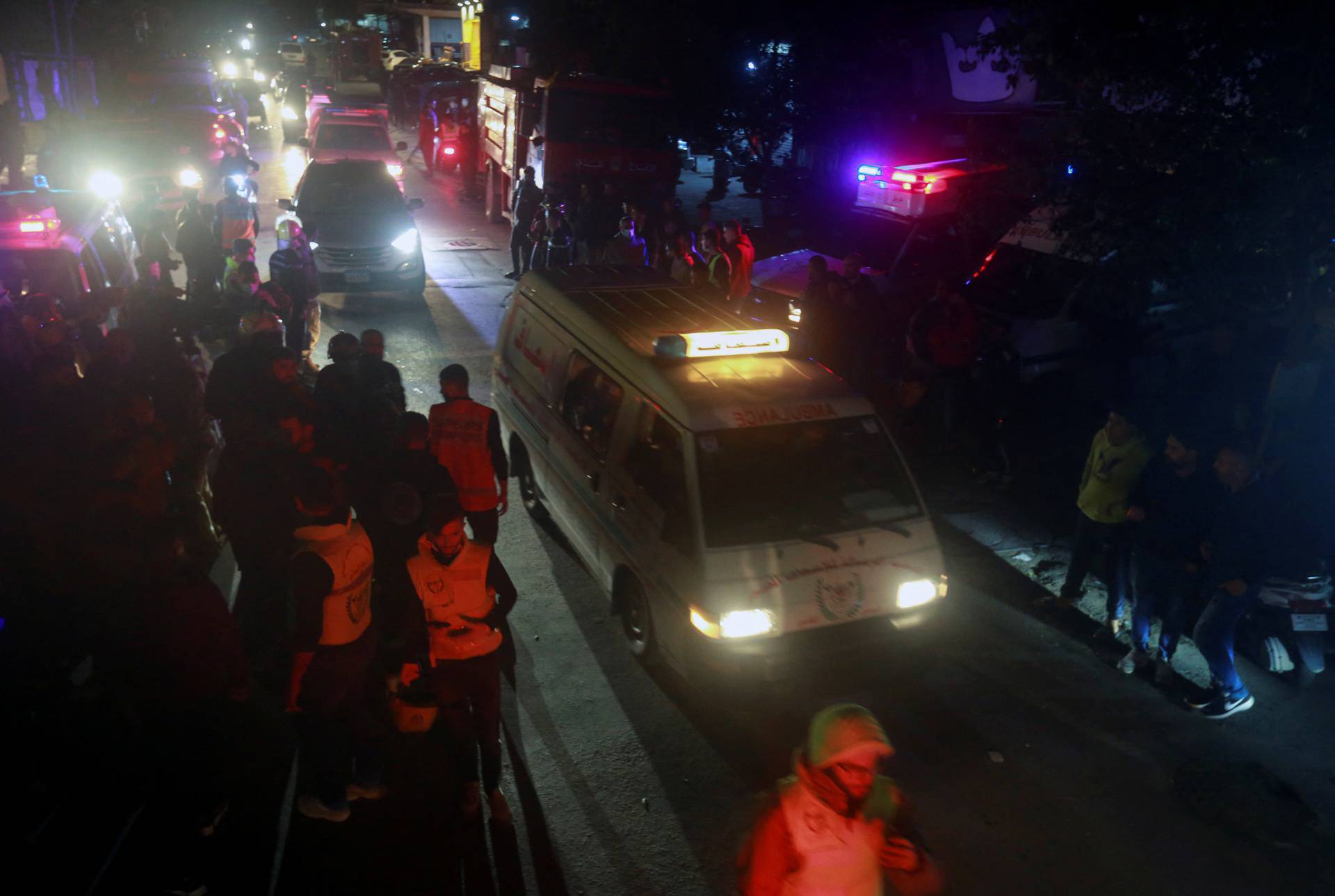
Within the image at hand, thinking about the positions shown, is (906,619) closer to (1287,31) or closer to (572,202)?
(1287,31)

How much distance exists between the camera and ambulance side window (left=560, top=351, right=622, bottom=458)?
6.19 m

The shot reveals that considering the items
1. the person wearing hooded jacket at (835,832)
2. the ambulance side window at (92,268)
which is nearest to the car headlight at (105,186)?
the ambulance side window at (92,268)

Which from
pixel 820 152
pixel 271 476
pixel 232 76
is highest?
pixel 232 76

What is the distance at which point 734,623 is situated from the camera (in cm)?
506

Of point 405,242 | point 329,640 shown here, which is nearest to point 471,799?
point 329,640

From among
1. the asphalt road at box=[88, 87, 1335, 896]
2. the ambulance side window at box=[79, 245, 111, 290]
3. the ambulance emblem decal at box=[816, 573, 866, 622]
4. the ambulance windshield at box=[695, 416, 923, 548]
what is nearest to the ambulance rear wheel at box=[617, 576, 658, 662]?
the asphalt road at box=[88, 87, 1335, 896]

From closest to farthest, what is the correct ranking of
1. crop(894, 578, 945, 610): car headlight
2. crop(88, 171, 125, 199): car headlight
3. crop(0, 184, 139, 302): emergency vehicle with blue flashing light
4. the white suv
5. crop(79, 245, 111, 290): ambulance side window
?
crop(894, 578, 945, 610): car headlight < crop(0, 184, 139, 302): emergency vehicle with blue flashing light < crop(79, 245, 111, 290): ambulance side window < crop(88, 171, 125, 199): car headlight < the white suv

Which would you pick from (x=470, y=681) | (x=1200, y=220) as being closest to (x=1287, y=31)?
(x=1200, y=220)

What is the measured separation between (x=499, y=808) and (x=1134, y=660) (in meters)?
4.44

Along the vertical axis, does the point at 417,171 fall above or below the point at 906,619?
above

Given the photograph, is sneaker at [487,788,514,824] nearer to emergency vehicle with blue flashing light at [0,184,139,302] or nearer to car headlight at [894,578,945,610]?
car headlight at [894,578,945,610]

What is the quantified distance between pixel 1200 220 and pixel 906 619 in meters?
4.52

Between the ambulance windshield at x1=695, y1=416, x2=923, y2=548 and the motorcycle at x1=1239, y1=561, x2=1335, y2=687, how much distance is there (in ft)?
8.44

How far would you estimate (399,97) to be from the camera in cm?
3662
